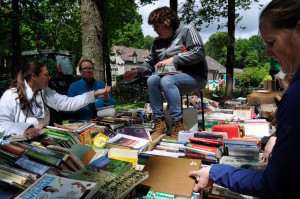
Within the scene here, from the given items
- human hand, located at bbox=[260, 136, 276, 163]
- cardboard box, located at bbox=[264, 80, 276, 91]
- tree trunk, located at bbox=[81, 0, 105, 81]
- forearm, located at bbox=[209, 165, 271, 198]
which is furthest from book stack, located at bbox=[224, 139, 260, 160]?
cardboard box, located at bbox=[264, 80, 276, 91]

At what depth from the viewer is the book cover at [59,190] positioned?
140 cm

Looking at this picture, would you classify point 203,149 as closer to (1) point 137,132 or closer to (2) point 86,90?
(1) point 137,132

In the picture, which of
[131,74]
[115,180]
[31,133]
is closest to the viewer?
[115,180]

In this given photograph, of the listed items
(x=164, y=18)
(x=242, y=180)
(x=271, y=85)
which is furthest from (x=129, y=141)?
(x=271, y=85)

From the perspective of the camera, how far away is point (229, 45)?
10570mm

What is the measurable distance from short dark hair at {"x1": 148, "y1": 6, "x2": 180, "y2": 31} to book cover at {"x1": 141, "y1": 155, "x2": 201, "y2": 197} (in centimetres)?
177

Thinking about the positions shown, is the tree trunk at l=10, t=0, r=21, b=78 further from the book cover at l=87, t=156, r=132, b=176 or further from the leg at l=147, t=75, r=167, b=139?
the book cover at l=87, t=156, r=132, b=176

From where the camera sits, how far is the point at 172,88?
2.88 m

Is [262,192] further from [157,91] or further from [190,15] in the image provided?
[190,15]

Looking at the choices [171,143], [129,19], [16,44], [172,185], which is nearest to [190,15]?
[129,19]

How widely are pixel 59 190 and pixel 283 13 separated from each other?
1.52m

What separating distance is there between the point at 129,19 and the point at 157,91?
12.4 m

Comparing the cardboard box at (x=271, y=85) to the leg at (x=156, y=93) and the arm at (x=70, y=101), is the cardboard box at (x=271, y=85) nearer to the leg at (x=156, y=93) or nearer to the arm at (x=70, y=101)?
the leg at (x=156, y=93)

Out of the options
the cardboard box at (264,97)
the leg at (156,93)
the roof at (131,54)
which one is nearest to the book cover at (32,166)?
the leg at (156,93)
